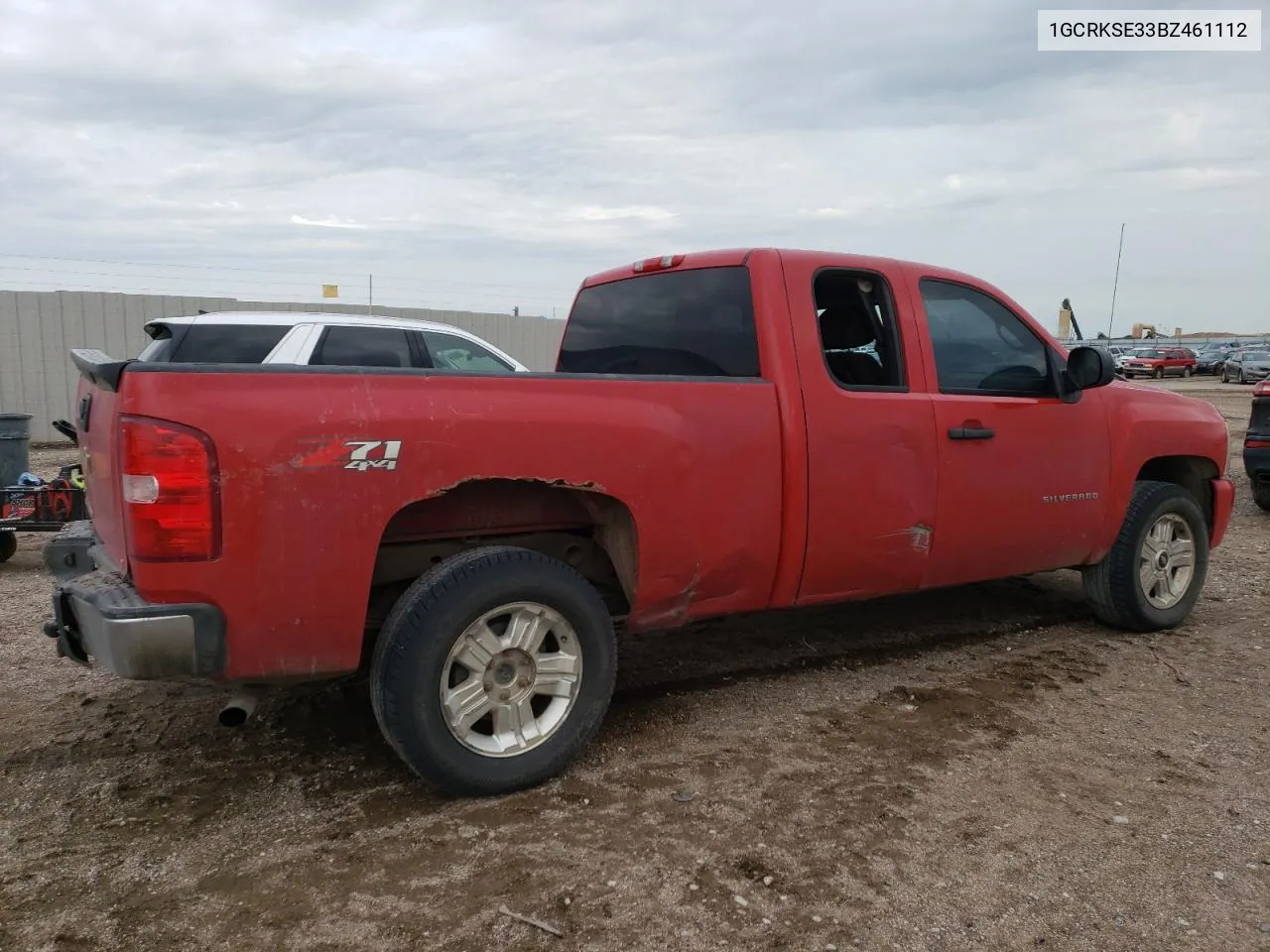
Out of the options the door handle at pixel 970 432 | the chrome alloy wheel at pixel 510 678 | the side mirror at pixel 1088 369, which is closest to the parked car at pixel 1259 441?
the side mirror at pixel 1088 369

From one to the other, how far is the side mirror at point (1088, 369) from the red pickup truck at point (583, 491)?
0.05ft

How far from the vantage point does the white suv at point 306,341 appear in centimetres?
795

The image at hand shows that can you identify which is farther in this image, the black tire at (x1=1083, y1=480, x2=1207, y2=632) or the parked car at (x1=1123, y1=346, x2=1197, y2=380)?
the parked car at (x1=1123, y1=346, x2=1197, y2=380)

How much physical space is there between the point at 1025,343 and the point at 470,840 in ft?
11.4

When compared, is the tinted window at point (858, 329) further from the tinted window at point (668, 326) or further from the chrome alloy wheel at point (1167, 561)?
the chrome alloy wheel at point (1167, 561)

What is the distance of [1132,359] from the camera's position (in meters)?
43.6

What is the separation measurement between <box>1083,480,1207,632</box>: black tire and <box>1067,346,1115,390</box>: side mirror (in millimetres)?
852

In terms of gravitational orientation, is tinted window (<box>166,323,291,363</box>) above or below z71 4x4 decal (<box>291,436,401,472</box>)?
above

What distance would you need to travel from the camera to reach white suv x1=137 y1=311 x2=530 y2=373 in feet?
26.1

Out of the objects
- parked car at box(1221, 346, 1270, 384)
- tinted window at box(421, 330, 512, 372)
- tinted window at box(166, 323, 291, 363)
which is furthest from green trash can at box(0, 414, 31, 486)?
parked car at box(1221, 346, 1270, 384)

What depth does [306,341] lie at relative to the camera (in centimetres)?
816

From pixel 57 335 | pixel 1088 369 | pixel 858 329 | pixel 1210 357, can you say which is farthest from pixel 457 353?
pixel 1210 357

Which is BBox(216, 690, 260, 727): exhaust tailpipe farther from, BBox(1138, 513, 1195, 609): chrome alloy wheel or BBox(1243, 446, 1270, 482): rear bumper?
BBox(1243, 446, 1270, 482): rear bumper

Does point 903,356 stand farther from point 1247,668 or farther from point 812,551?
point 1247,668
